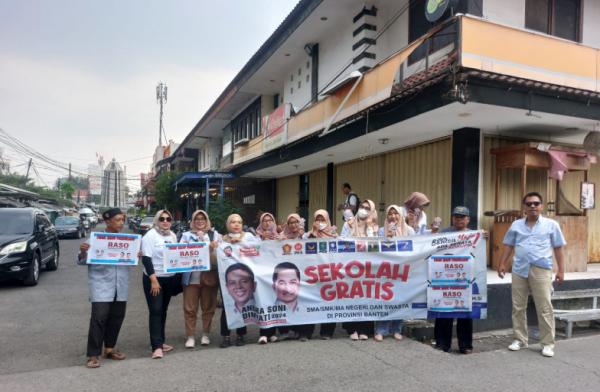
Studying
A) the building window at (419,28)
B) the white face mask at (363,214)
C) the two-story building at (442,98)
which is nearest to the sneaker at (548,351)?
the white face mask at (363,214)

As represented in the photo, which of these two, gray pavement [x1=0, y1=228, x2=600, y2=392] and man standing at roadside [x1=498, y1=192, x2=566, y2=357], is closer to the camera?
gray pavement [x1=0, y1=228, x2=600, y2=392]

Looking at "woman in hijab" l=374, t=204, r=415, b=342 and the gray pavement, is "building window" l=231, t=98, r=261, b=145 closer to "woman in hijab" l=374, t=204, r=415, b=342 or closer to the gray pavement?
"woman in hijab" l=374, t=204, r=415, b=342

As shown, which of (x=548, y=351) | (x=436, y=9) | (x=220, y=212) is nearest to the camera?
(x=548, y=351)

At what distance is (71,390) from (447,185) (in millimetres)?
7404

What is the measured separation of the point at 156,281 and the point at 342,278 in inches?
90.4

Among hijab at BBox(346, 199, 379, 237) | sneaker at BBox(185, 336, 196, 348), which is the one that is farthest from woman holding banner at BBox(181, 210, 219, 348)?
Result: hijab at BBox(346, 199, 379, 237)

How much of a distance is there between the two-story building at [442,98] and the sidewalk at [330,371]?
11.7ft

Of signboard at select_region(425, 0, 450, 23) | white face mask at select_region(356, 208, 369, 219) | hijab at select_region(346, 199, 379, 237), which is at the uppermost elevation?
signboard at select_region(425, 0, 450, 23)

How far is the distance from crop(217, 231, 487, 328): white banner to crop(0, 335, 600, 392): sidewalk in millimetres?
407

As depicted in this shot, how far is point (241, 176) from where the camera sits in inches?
726

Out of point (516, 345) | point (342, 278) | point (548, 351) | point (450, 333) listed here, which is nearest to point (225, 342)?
point (342, 278)

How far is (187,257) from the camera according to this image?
4.90 meters

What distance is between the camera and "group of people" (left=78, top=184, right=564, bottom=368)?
15.1 feet

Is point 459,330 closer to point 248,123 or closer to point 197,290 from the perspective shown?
point 197,290
